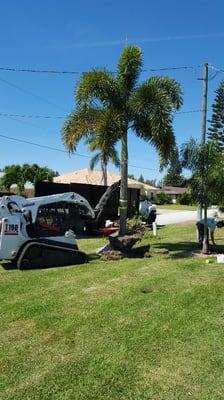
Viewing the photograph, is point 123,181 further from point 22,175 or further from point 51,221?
point 22,175

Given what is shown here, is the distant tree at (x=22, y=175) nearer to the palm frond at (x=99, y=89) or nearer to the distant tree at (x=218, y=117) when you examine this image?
the distant tree at (x=218, y=117)

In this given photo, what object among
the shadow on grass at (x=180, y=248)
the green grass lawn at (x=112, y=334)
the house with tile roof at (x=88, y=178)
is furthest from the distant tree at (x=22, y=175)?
the green grass lawn at (x=112, y=334)

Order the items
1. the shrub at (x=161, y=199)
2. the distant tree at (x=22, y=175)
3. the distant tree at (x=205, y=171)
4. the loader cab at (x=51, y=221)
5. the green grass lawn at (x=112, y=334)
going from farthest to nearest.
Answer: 1. the shrub at (x=161, y=199)
2. the distant tree at (x=22, y=175)
3. the distant tree at (x=205, y=171)
4. the loader cab at (x=51, y=221)
5. the green grass lawn at (x=112, y=334)

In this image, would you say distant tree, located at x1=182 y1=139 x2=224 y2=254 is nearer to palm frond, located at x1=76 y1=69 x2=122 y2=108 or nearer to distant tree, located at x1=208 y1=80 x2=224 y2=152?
palm frond, located at x1=76 y1=69 x2=122 y2=108

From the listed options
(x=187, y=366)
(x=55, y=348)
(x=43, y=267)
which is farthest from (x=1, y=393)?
(x=43, y=267)

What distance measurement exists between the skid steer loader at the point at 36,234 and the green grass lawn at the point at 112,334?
884 mm

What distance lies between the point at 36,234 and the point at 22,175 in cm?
5864

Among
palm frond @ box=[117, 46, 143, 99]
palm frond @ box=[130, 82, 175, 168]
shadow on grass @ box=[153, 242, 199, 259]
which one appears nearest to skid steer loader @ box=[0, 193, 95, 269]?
shadow on grass @ box=[153, 242, 199, 259]

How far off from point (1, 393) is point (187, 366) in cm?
204

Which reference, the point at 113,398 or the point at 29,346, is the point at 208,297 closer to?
the point at 29,346

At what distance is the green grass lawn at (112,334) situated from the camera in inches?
201

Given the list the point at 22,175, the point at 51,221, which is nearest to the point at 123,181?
the point at 51,221

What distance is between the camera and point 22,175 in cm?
6975

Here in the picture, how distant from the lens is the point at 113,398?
486 centimetres
